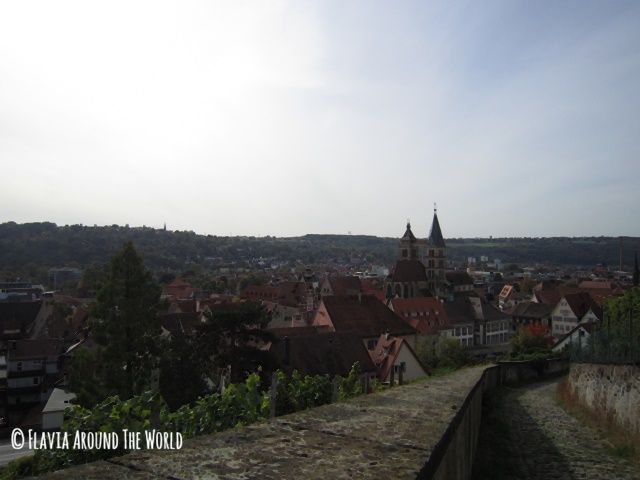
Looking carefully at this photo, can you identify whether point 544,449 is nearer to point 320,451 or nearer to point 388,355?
point 320,451

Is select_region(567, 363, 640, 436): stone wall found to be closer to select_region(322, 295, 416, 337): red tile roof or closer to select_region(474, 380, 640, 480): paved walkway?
select_region(474, 380, 640, 480): paved walkway

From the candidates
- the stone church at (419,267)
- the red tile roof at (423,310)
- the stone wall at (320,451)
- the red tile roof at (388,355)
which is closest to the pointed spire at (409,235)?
the stone church at (419,267)

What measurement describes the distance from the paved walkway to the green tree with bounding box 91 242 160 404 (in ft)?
42.4

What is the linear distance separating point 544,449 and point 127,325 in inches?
605

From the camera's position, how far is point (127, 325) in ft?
65.8

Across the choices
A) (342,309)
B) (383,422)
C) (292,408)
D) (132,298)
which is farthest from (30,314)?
(383,422)

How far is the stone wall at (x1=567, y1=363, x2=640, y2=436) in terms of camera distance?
10.7 metres

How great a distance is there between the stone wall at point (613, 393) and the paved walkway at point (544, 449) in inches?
26.2

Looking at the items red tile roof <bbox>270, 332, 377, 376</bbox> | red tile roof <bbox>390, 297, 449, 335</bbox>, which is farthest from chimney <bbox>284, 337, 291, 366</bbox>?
red tile roof <bbox>390, 297, 449, 335</bbox>

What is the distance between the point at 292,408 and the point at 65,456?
5223 millimetres

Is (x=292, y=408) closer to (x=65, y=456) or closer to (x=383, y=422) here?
(x=65, y=456)

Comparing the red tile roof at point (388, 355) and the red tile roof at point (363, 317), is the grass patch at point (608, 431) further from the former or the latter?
the red tile roof at point (363, 317)

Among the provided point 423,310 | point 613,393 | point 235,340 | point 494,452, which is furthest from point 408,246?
point 494,452

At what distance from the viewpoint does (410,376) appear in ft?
97.1
